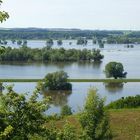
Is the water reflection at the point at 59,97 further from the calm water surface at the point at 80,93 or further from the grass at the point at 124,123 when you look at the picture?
the grass at the point at 124,123

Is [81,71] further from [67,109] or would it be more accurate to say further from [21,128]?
[21,128]

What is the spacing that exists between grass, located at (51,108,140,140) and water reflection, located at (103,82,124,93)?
23.5 m

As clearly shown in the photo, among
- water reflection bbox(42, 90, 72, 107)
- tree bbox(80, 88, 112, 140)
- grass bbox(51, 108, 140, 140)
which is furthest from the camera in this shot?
water reflection bbox(42, 90, 72, 107)

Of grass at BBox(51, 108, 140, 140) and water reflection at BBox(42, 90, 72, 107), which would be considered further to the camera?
water reflection at BBox(42, 90, 72, 107)

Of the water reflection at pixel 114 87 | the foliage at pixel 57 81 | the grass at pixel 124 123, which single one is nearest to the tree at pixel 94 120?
the grass at pixel 124 123

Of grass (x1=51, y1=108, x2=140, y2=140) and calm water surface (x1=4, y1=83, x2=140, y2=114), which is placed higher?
grass (x1=51, y1=108, x2=140, y2=140)

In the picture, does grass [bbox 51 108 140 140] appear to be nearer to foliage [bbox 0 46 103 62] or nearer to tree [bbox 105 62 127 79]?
tree [bbox 105 62 127 79]

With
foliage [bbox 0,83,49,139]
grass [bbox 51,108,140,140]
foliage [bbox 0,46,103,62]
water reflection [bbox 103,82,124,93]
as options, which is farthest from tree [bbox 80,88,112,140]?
foliage [bbox 0,46,103,62]

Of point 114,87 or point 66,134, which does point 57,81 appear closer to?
point 114,87

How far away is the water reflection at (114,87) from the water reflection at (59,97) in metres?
5.08

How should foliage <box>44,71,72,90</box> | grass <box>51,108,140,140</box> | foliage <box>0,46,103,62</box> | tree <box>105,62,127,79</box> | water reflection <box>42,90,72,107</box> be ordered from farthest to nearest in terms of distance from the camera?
foliage <box>0,46,103,62</box> → tree <box>105,62,127,79</box> → foliage <box>44,71,72,90</box> → water reflection <box>42,90,72,107</box> → grass <box>51,108,140,140</box>

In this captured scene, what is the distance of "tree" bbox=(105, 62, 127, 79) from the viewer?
214 feet

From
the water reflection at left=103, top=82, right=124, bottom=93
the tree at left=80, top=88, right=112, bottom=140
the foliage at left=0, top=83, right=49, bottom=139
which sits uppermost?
the foliage at left=0, top=83, right=49, bottom=139

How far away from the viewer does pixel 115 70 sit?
66.4 metres
